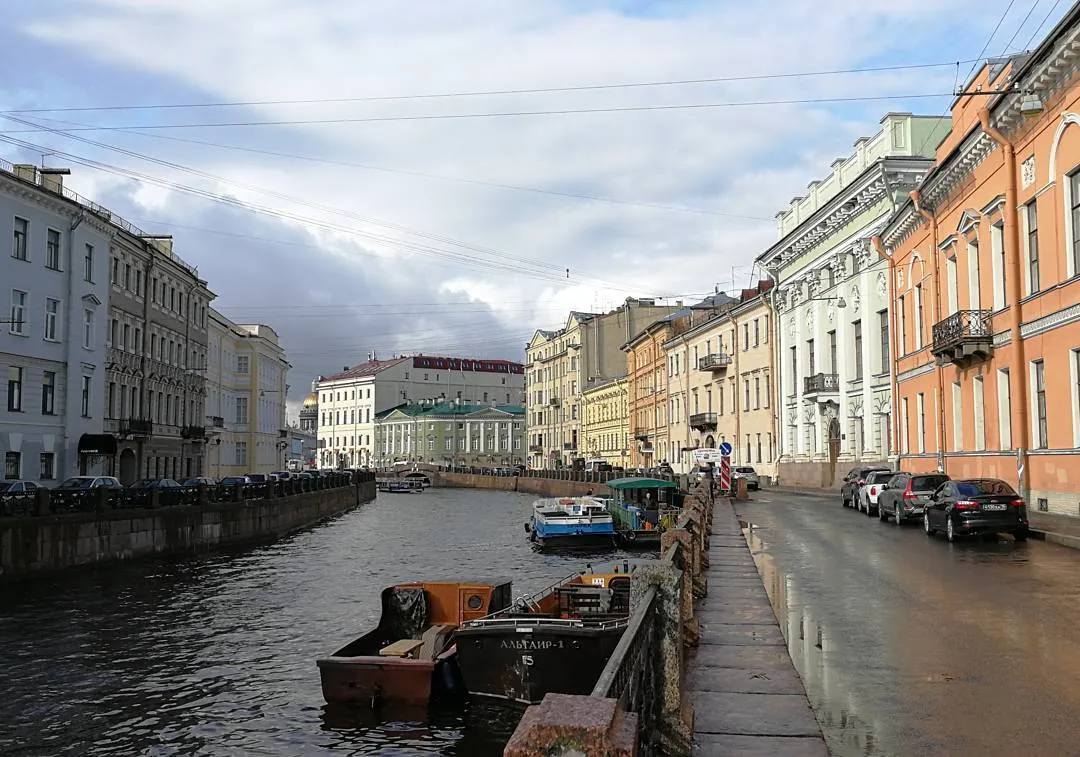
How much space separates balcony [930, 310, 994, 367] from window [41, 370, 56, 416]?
112 ft

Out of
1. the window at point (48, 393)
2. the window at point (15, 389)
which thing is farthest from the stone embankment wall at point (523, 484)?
the window at point (15, 389)

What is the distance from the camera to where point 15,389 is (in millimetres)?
37469

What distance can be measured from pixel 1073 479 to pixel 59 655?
23.5 meters

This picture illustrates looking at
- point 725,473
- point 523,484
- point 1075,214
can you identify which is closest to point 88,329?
point 725,473

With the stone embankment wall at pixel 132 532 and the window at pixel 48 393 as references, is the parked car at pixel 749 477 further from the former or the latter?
the window at pixel 48 393

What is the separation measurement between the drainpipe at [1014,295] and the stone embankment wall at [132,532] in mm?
26236

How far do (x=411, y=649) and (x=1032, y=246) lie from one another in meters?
22.5

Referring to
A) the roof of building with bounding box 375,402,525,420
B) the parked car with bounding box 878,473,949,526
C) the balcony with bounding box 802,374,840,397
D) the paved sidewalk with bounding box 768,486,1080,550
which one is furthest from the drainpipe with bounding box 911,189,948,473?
the roof of building with bounding box 375,402,525,420

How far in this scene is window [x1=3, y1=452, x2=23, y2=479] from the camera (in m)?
36.9

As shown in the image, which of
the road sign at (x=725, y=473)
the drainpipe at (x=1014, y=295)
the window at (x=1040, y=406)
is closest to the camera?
the window at (x=1040, y=406)

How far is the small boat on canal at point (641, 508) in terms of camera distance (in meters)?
40.3

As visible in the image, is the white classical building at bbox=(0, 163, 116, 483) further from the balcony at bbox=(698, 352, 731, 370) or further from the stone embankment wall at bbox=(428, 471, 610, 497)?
the balcony at bbox=(698, 352, 731, 370)

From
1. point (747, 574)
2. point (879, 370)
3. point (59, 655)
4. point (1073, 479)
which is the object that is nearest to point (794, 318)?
point (879, 370)

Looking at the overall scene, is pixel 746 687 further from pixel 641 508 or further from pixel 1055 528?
pixel 641 508
